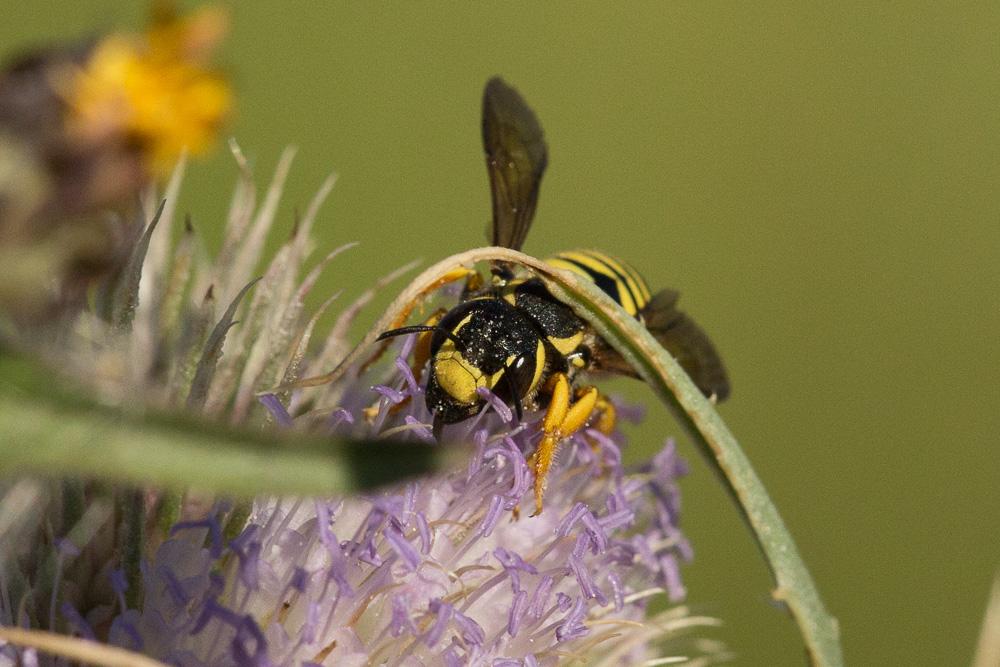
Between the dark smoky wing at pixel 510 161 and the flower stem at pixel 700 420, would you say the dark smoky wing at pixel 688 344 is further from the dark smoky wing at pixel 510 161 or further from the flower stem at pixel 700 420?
the flower stem at pixel 700 420

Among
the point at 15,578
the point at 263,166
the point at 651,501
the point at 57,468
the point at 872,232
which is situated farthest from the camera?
the point at 872,232

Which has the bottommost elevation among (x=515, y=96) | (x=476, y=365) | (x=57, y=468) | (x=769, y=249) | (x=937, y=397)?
(x=937, y=397)

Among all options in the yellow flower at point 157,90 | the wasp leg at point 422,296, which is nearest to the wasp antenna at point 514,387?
the wasp leg at point 422,296

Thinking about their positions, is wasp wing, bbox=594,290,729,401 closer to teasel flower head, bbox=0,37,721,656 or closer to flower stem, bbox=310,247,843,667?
teasel flower head, bbox=0,37,721,656

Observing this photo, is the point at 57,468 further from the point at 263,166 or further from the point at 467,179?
the point at 467,179

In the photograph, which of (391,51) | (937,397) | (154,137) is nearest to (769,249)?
(937,397)

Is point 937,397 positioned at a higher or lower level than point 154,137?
lower

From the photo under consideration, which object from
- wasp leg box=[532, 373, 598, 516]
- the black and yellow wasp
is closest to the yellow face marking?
the black and yellow wasp
